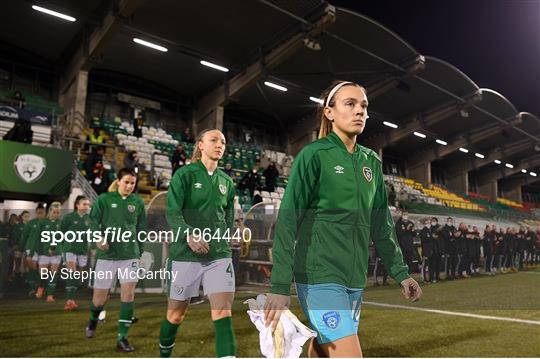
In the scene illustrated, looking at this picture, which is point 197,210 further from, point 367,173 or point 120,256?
point 367,173

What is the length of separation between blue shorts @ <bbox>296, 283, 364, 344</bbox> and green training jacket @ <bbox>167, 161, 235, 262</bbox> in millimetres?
1398

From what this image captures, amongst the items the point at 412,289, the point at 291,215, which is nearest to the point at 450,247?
the point at 412,289

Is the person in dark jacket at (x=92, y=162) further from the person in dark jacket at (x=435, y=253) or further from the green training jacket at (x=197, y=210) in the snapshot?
the person in dark jacket at (x=435, y=253)

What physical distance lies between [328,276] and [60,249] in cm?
273

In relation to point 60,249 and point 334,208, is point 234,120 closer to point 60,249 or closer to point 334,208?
point 60,249

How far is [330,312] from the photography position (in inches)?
72.3

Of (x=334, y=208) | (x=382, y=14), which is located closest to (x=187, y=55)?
(x=382, y=14)

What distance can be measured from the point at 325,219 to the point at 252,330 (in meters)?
2.82

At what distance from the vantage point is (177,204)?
3205mm

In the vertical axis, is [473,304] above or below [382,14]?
below

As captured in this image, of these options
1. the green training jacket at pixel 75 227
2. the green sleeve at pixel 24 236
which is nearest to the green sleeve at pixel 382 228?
the green training jacket at pixel 75 227

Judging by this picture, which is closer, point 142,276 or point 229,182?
point 229,182

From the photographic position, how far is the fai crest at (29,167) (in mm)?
9625

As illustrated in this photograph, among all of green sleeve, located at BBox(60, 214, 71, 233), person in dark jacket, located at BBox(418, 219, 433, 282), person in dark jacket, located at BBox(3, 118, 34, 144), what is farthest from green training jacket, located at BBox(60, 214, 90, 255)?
person in dark jacket, located at BBox(3, 118, 34, 144)
